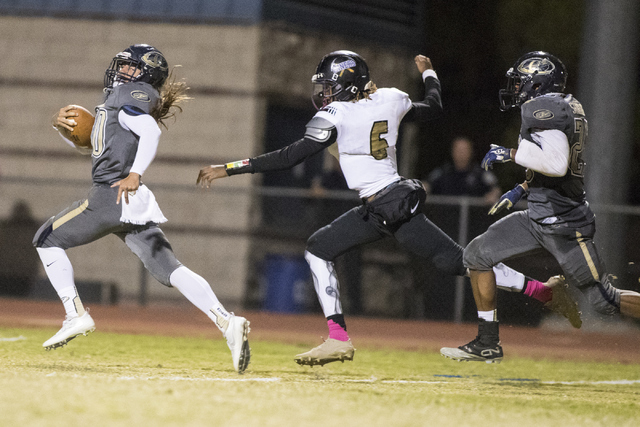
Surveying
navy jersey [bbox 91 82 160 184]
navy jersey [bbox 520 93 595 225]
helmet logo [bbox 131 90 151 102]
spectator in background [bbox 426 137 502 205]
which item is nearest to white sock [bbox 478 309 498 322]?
navy jersey [bbox 520 93 595 225]

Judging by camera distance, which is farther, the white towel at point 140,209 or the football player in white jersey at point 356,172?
the football player in white jersey at point 356,172

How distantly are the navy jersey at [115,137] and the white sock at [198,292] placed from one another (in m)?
A: 0.85

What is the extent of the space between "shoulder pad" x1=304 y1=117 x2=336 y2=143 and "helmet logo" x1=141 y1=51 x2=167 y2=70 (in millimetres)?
1273

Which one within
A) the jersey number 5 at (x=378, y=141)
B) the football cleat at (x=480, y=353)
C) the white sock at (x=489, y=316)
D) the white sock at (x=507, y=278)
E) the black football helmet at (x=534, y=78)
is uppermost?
the black football helmet at (x=534, y=78)

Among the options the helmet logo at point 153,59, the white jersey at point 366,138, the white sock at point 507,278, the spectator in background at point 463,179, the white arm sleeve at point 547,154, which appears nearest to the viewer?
the white arm sleeve at point 547,154

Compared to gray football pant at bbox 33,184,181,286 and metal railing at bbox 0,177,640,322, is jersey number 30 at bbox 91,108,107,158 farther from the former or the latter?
metal railing at bbox 0,177,640,322

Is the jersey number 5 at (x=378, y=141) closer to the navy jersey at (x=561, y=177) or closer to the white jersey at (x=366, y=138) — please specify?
the white jersey at (x=366, y=138)

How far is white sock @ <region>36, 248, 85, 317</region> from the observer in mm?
7055

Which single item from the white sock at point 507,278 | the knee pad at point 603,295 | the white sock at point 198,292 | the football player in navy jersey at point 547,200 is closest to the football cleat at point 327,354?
the white sock at point 198,292

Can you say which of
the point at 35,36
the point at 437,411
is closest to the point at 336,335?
the point at 437,411

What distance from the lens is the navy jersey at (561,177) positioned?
6793 mm

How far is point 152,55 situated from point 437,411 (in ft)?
11.4

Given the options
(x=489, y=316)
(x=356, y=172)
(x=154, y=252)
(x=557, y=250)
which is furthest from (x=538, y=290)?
(x=154, y=252)

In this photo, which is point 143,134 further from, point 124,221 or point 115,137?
point 124,221
